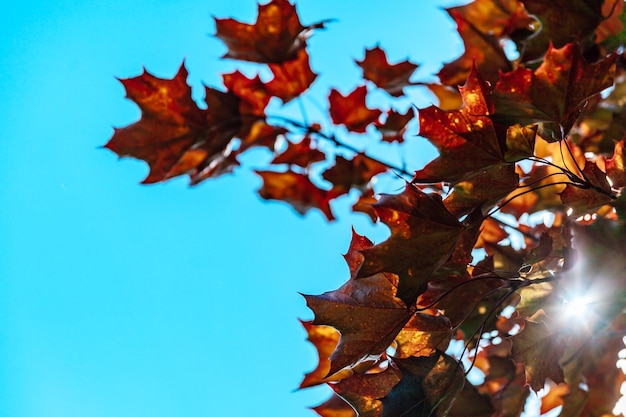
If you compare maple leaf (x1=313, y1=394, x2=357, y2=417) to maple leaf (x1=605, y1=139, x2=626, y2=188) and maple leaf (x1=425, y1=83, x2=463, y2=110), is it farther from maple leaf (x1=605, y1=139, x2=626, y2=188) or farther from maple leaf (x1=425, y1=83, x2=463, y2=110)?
maple leaf (x1=425, y1=83, x2=463, y2=110)

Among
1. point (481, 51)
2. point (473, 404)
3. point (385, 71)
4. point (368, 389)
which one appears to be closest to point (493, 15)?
point (481, 51)

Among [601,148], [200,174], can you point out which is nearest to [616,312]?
[601,148]

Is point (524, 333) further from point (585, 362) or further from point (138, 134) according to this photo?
point (138, 134)

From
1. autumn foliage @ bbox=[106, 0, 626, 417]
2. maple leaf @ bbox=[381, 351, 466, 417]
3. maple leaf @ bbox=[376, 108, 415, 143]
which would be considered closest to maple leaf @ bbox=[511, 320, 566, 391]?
autumn foliage @ bbox=[106, 0, 626, 417]

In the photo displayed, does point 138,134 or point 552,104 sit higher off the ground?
point 138,134

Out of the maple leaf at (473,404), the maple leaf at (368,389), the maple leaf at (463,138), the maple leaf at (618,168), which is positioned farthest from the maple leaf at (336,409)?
the maple leaf at (618,168)

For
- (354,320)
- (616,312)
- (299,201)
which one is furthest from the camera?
(299,201)

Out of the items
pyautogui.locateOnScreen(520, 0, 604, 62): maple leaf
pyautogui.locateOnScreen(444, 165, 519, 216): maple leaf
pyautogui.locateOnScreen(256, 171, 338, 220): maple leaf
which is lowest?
pyautogui.locateOnScreen(444, 165, 519, 216): maple leaf

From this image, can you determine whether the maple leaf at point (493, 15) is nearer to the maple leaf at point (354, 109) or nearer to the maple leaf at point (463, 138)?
the maple leaf at point (354, 109)

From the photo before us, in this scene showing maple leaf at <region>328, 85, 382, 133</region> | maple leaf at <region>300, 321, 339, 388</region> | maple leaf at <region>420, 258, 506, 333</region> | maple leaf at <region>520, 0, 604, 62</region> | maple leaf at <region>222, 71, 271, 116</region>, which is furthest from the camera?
maple leaf at <region>328, 85, 382, 133</region>
